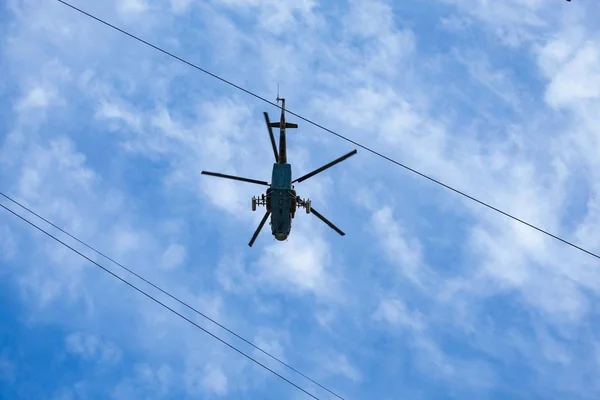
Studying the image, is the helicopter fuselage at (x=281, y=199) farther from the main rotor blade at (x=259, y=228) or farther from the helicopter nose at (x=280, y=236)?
the main rotor blade at (x=259, y=228)

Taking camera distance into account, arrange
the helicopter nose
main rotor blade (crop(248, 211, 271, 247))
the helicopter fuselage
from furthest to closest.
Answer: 1. main rotor blade (crop(248, 211, 271, 247))
2. the helicopter nose
3. the helicopter fuselage

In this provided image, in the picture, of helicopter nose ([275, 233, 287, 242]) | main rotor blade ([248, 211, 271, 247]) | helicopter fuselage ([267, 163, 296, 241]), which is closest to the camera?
helicopter fuselage ([267, 163, 296, 241])

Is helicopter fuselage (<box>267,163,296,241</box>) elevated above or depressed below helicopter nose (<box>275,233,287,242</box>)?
above

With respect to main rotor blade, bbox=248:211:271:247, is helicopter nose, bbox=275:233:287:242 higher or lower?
lower

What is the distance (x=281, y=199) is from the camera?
148ft

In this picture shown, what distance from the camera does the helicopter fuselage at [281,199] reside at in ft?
148

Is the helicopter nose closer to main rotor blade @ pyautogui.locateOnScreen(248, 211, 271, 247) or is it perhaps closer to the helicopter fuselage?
the helicopter fuselage

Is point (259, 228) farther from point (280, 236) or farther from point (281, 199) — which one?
point (281, 199)

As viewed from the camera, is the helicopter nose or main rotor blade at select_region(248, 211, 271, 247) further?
main rotor blade at select_region(248, 211, 271, 247)

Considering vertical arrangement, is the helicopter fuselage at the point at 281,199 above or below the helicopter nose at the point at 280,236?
above

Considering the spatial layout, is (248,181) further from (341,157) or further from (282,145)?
(341,157)

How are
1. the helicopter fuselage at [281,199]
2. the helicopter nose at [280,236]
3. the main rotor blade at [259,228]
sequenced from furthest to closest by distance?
the main rotor blade at [259,228] → the helicopter nose at [280,236] → the helicopter fuselage at [281,199]

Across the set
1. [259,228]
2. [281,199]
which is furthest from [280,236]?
[281,199]

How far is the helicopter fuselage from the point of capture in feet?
148
